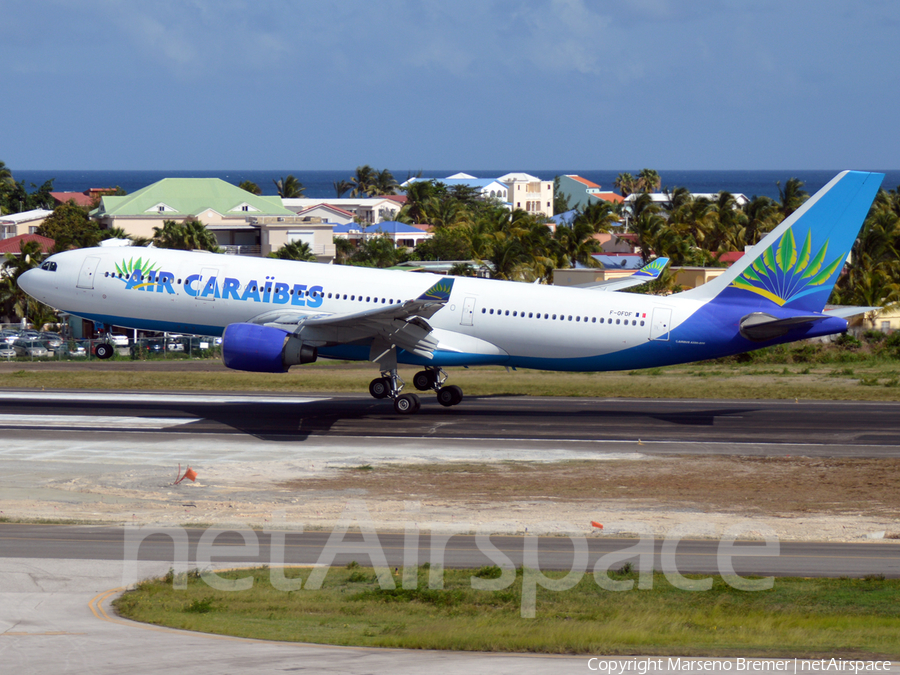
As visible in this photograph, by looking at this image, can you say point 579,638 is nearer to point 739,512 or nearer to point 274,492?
point 739,512

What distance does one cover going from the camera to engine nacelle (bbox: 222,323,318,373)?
36656 millimetres

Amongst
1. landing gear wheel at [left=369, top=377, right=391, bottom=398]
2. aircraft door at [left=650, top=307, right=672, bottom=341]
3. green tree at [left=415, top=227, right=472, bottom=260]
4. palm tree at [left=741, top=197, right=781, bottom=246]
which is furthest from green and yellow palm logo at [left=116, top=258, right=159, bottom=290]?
palm tree at [left=741, top=197, right=781, bottom=246]

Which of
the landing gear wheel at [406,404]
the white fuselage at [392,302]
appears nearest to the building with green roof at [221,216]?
the white fuselage at [392,302]

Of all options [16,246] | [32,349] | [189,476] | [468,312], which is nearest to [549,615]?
[189,476]

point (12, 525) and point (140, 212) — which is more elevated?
point (140, 212)

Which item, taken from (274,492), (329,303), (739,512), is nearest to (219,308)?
(329,303)

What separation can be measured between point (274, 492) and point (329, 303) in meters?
14.0

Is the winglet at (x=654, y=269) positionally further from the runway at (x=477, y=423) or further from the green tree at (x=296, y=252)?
the green tree at (x=296, y=252)

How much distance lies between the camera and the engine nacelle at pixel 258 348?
3666 cm

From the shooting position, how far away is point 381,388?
135 feet

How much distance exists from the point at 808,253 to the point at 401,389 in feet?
55.6

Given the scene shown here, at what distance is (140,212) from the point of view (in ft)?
410

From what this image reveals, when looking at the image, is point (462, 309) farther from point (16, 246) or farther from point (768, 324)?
point (16, 246)

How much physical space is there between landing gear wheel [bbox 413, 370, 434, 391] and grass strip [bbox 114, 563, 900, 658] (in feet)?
75.9
